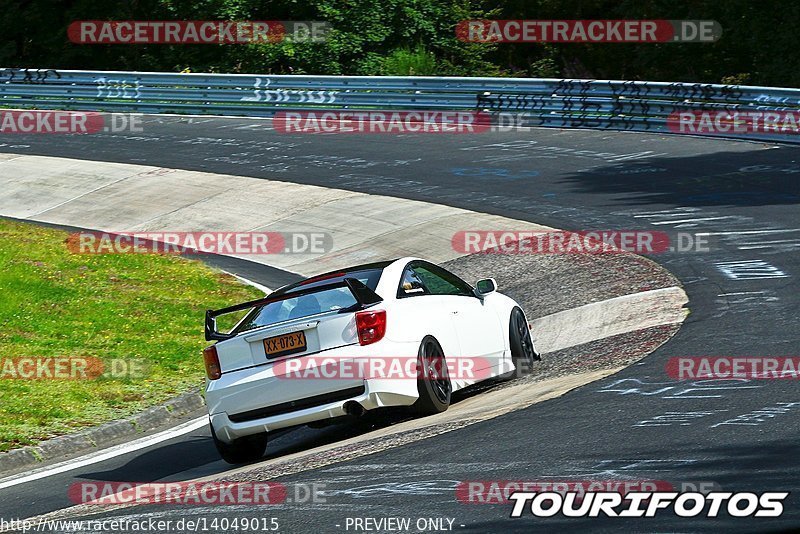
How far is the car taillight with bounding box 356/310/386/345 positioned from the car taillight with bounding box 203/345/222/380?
1137 mm

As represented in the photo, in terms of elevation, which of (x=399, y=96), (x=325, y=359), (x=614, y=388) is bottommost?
(x=614, y=388)

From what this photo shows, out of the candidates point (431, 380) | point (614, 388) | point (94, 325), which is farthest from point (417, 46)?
point (614, 388)

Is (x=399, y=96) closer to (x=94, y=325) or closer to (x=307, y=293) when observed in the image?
(x=94, y=325)

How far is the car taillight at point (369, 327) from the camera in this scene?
9312 mm

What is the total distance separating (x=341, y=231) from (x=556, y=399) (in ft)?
36.9

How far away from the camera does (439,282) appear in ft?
36.1

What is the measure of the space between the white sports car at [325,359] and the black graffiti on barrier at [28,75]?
1015 inches

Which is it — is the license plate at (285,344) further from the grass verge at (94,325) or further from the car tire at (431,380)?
the grass verge at (94,325)

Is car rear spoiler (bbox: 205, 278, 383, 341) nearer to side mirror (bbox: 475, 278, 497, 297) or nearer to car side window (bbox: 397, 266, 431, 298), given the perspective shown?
car side window (bbox: 397, 266, 431, 298)

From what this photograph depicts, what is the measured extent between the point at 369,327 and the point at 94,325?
6.37m

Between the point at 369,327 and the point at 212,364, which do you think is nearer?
the point at 369,327

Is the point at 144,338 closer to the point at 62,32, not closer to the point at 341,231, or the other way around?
the point at 341,231

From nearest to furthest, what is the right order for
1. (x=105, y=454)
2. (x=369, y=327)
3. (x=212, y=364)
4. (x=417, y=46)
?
(x=369, y=327), (x=212, y=364), (x=105, y=454), (x=417, y=46)

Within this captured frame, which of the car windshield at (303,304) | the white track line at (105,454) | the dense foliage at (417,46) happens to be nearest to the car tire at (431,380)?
the car windshield at (303,304)
